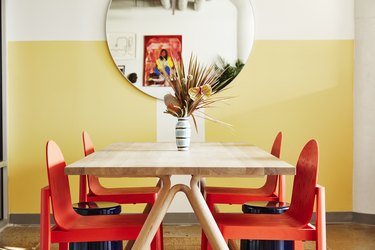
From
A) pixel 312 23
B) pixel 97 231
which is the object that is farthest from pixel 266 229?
pixel 312 23

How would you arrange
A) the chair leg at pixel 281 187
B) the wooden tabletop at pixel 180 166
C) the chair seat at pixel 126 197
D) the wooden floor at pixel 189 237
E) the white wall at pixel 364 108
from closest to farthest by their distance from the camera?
the wooden tabletop at pixel 180 166, the chair leg at pixel 281 187, the chair seat at pixel 126 197, the wooden floor at pixel 189 237, the white wall at pixel 364 108

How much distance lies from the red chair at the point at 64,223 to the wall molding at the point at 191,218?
7.28ft

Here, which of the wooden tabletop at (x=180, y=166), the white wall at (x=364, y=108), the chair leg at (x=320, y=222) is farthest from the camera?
the white wall at (x=364, y=108)

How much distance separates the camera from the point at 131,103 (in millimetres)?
4984

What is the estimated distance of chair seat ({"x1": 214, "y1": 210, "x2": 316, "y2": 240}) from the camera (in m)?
2.54

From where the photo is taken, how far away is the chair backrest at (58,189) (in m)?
2.57

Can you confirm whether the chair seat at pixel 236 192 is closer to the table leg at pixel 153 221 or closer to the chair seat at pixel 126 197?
the chair seat at pixel 126 197

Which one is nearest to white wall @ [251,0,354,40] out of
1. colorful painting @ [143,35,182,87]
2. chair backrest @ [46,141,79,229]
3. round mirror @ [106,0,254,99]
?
round mirror @ [106,0,254,99]

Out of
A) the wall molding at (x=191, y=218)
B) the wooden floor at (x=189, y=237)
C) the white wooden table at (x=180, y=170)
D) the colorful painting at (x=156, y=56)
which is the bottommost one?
the wooden floor at (x=189, y=237)

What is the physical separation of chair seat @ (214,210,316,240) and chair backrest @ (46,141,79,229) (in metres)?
0.75

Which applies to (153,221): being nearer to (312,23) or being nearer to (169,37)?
(169,37)

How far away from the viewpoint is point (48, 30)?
4.96m

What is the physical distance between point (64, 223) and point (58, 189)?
17cm

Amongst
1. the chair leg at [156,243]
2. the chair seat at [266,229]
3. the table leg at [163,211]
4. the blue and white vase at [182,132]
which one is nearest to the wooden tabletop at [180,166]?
the table leg at [163,211]
